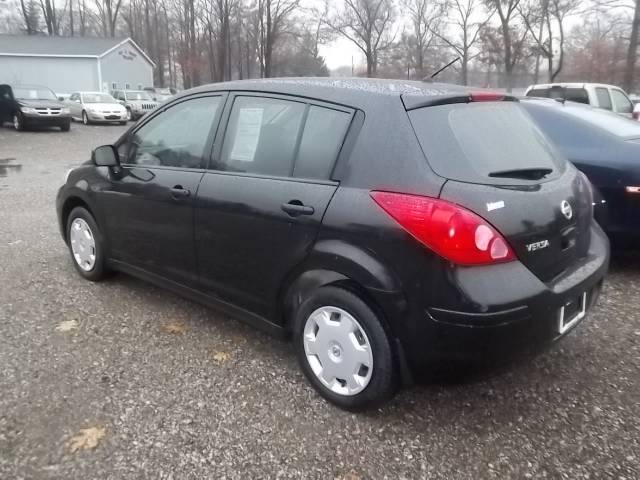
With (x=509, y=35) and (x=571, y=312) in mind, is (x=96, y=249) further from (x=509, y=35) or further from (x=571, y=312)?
(x=509, y=35)

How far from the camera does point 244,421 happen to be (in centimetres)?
260

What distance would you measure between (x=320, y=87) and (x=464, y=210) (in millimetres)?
1076

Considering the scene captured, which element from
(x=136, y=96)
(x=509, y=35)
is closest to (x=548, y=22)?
(x=509, y=35)

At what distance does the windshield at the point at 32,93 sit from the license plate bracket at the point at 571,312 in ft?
73.1

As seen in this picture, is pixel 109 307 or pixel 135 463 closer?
pixel 135 463

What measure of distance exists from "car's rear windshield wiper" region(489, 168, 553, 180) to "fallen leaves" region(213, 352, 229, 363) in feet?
6.08

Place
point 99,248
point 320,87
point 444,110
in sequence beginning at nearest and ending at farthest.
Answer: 1. point 444,110
2. point 320,87
3. point 99,248

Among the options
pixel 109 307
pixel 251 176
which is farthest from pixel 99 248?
pixel 251 176

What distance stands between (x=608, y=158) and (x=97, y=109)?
23072mm

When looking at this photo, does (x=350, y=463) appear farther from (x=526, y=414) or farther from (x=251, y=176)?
(x=251, y=176)

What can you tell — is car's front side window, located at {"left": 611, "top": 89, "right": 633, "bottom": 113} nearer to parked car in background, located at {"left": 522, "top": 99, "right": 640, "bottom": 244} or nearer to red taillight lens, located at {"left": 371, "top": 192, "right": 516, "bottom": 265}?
parked car in background, located at {"left": 522, "top": 99, "right": 640, "bottom": 244}

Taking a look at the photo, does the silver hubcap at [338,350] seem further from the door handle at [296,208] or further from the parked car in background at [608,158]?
the parked car in background at [608,158]

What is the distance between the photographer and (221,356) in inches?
127

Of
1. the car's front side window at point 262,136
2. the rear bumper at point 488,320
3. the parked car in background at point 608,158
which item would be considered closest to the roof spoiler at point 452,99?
the car's front side window at point 262,136
